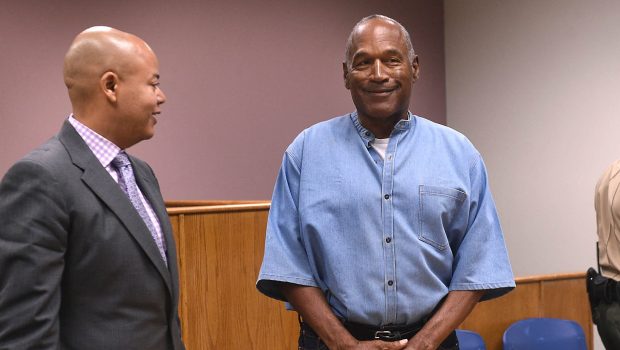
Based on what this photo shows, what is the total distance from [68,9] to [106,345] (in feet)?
15.0

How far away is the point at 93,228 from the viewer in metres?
1.76

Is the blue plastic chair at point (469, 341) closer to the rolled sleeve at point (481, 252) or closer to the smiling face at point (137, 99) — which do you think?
the rolled sleeve at point (481, 252)

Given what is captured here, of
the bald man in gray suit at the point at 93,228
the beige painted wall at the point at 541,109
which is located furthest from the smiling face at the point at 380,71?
the beige painted wall at the point at 541,109

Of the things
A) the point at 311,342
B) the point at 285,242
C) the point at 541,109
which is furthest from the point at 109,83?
the point at 541,109

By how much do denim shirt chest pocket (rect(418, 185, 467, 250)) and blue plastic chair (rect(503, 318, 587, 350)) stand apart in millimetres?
2695

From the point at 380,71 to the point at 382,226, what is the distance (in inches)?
15.8

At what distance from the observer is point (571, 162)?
20.3 ft

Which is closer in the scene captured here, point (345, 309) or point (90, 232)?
point (90, 232)

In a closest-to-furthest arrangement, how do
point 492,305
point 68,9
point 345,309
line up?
point 345,309, point 492,305, point 68,9

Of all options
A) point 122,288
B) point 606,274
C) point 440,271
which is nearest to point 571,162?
point 606,274

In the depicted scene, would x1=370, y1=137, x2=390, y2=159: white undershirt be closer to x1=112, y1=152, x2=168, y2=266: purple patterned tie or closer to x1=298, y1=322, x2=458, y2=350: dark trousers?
x1=298, y1=322, x2=458, y2=350: dark trousers

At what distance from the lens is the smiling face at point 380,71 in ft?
6.92

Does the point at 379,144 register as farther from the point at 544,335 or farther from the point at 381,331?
the point at 544,335

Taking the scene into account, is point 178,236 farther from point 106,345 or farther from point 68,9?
point 68,9
